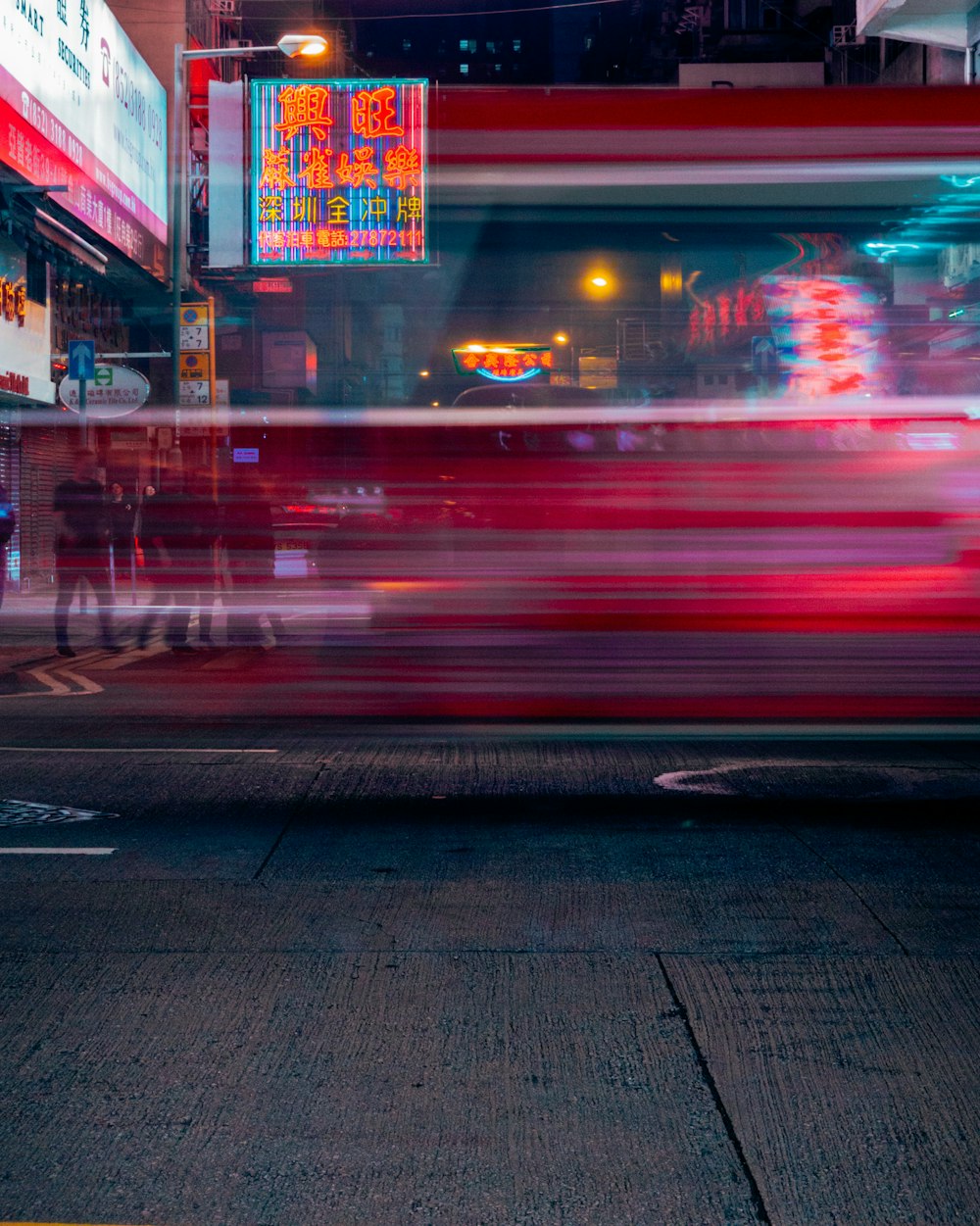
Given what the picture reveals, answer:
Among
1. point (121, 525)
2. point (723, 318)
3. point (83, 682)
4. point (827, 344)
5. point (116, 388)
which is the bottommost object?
point (83, 682)

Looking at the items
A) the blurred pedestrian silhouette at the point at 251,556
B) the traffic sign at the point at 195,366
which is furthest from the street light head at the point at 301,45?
the blurred pedestrian silhouette at the point at 251,556

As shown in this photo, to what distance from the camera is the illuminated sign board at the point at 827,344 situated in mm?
6211

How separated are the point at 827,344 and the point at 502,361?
1519 millimetres

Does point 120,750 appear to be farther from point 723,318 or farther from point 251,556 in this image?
point 723,318

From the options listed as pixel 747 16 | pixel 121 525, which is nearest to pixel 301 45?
pixel 121 525

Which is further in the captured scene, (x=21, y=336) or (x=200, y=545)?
(x=21, y=336)

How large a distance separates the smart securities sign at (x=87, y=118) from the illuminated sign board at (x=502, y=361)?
430 inches

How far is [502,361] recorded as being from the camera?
246 inches

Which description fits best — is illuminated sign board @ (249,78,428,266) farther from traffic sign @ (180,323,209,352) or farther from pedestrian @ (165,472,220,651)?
traffic sign @ (180,323,209,352)

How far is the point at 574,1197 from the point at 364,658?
378cm

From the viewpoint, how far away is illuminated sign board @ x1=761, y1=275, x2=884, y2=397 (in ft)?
20.4

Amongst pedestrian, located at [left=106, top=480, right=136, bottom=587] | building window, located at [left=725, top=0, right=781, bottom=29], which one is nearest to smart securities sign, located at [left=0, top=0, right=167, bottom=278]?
pedestrian, located at [left=106, top=480, right=136, bottom=587]

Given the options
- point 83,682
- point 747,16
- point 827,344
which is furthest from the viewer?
point 747,16

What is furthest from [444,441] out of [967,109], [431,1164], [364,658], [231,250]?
[431,1164]
